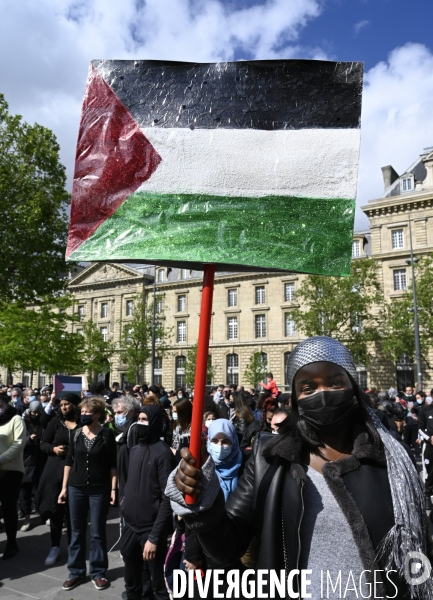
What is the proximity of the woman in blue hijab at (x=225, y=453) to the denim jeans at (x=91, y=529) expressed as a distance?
1767 mm

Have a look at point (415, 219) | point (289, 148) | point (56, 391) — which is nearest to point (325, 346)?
point (289, 148)

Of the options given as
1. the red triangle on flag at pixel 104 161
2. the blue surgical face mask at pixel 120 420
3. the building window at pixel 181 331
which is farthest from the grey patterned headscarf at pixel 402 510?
the building window at pixel 181 331

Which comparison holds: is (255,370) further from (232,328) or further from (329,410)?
(329,410)

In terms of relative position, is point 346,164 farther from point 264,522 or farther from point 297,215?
point 264,522

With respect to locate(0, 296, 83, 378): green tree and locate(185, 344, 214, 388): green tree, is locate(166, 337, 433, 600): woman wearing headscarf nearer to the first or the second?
locate(0, 296, 83, 378): green tree

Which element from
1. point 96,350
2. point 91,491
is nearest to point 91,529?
point 91,491

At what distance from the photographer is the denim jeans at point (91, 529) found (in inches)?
204

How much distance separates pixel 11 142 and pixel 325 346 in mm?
21045

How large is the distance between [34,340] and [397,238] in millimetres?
31052

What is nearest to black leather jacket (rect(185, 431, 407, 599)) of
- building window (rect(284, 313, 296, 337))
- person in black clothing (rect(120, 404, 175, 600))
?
person in black clothing (rect(120, 404, 175, 600))

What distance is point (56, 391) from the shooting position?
1266cm

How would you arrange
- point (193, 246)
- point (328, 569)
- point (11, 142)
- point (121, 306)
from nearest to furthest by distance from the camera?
1. point (328, 569)
2. point (193, 246)
3. point (11, 142)
4. point (121, 306)

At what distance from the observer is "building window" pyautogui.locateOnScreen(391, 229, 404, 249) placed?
4150 centimetres

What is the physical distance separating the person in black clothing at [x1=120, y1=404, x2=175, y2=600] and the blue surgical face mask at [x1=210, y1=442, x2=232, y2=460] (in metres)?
0.57
